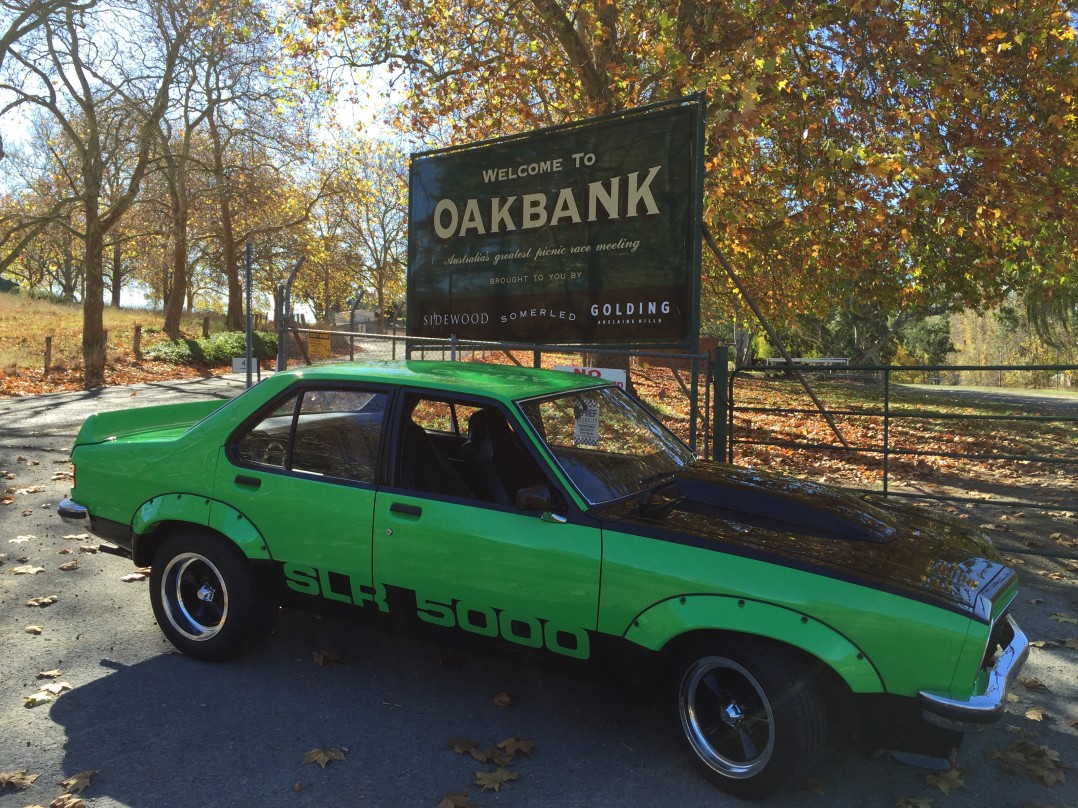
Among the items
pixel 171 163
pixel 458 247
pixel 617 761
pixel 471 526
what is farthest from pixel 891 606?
pixel 171 163

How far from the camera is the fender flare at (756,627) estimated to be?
9.22 ft

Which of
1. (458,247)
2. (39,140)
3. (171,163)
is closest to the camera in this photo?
(458,247)

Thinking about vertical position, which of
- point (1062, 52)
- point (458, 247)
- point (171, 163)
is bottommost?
point (458, 247)

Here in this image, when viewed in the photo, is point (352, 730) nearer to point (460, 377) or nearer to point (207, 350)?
point (460, 377)

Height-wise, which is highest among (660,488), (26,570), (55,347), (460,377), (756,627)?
(55,347)

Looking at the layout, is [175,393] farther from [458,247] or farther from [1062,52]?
[1062,52]

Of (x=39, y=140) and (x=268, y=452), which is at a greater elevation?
(x=39, y=140)

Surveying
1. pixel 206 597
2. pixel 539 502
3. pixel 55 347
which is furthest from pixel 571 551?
pixel 55 347

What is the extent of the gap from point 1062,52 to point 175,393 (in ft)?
62.5

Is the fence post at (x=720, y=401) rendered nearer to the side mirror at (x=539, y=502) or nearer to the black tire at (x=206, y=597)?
the side mirror at (x=539, y=502)

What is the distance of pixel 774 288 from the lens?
1977 centimetres

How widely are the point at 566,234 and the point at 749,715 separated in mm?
6506

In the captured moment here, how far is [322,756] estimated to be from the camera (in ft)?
10.9

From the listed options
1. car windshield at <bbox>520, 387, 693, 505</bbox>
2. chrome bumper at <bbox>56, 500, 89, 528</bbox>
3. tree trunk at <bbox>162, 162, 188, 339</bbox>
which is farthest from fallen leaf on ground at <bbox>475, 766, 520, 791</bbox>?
tree trunk at <bbox>162, 162, 188, 339</bbox>
